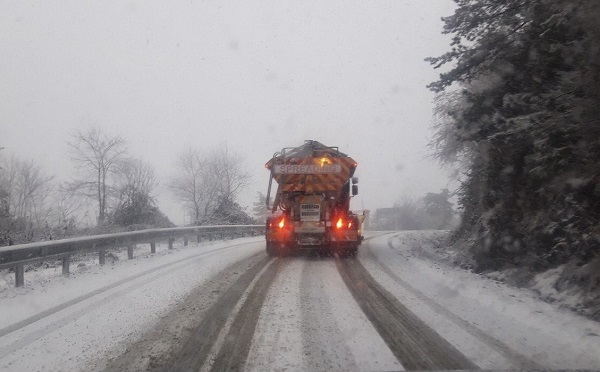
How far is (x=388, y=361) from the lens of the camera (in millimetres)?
4598

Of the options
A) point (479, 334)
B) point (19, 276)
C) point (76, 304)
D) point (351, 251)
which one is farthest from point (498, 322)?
point (19, 276)

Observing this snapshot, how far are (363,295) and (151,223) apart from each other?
18795mm

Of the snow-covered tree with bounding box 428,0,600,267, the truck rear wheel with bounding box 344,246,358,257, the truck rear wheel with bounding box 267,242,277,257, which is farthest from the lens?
the truck rear wheel with bounding box 267,242,277,257

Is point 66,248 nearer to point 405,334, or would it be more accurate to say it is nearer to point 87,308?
point 87,308

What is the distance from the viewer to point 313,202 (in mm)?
14383

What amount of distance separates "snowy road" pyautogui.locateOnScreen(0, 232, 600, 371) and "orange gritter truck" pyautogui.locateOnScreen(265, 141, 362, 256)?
12.8 feet

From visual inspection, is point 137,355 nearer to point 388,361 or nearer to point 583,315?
point 388,361

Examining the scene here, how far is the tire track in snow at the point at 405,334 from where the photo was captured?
15.0 ft

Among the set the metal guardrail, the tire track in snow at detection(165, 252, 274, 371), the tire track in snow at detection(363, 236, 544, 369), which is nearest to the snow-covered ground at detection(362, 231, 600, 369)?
the tire track in snow at detection(363, 236, 544, 369)

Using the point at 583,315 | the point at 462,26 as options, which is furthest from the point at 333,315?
the point at 462,26

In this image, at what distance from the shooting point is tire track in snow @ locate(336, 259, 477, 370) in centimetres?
456

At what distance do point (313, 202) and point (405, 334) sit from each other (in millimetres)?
8993

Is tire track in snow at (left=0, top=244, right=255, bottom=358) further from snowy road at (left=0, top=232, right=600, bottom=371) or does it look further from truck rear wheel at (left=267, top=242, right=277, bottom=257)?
truck rear wheel at (left=267, top=242, right=277, bottom=257)

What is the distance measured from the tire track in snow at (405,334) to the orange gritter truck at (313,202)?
5.23 m
